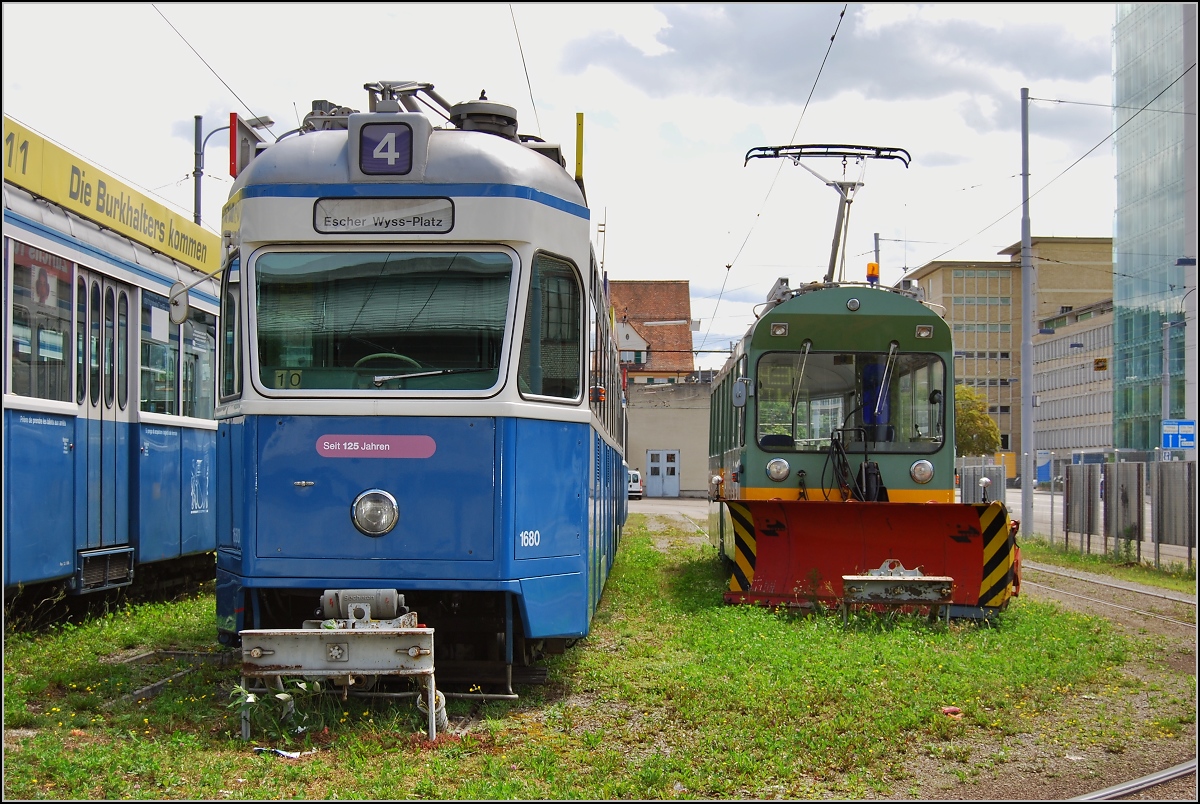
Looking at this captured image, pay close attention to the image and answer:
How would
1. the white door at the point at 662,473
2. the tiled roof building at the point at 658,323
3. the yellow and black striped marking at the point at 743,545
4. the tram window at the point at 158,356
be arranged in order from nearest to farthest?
1. the tram window at the point at 158,356
2. the yellow and black striped marking at the point at 743,545
3. the white door at the point at 662,473
4. the tiled roof building at the point at 658,323

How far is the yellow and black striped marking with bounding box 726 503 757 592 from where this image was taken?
35.8ft

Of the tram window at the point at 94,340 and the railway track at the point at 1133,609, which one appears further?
the tram window at the point at 94,340

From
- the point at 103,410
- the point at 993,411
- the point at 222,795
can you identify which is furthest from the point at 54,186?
the point at 993,411

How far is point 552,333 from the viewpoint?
22.9 ft

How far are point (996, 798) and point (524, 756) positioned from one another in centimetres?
224

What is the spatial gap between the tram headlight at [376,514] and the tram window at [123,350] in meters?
4.31

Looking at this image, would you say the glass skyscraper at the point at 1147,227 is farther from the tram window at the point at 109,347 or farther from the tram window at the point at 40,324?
the tram window at the point at 40,324

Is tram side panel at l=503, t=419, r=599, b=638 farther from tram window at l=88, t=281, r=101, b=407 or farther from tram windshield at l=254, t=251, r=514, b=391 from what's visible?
tram window at l=88, t=281, r=101, b=407

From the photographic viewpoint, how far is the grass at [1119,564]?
16.1m

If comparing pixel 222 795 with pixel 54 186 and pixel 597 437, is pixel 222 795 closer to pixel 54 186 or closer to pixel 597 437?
pixel 597 437

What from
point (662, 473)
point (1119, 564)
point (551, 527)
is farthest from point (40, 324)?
point (662, 473)

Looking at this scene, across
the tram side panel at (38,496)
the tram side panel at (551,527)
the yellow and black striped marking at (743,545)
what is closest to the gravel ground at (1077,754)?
the tram side panel at (551,527)

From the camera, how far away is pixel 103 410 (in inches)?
380

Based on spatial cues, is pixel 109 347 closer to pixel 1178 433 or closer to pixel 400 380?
pixel 400 380
